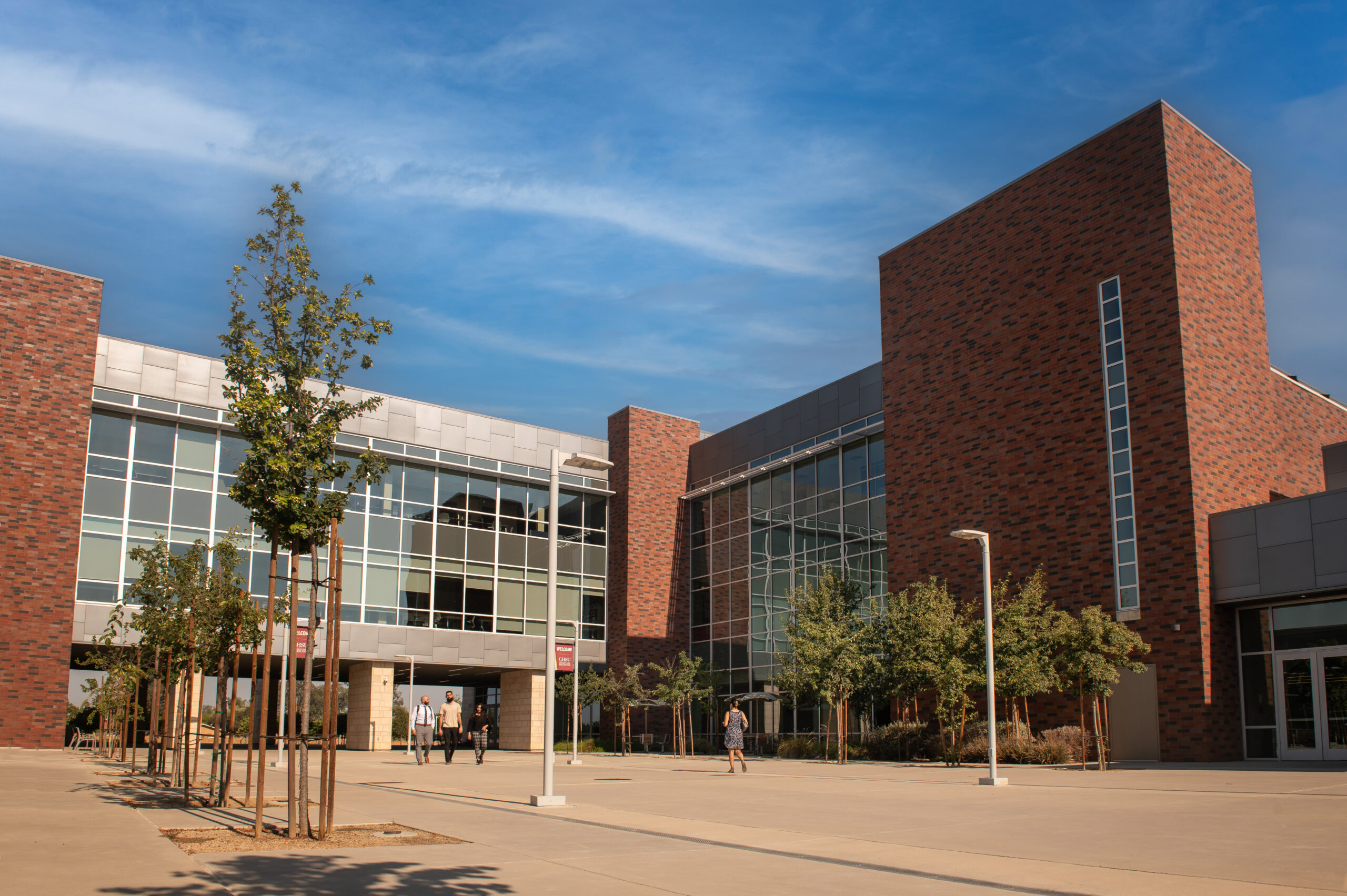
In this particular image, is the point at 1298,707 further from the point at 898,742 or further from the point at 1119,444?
the point at 898,742

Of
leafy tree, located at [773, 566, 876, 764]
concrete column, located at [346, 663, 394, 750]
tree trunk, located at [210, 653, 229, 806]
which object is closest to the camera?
tree trunk, located at [210, 653, 229, 806]

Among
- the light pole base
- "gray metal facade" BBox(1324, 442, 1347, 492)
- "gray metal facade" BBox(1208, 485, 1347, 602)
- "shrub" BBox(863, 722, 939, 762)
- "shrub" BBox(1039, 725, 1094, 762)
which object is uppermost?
"gray metal facade" BBox(1324, 442, 1347, 492)

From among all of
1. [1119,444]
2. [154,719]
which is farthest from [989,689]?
[154,719]

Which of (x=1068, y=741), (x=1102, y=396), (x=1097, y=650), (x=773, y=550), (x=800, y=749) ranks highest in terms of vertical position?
(x=1102, y=396)

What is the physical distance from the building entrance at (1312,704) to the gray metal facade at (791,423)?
1479 centimetres

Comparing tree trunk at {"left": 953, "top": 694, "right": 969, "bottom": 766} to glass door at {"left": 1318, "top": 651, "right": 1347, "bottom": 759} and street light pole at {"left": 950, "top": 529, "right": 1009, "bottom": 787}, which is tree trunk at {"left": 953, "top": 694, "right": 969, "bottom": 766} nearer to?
street light pole at {"left": 950, "top": 529, "right": 1009, "bottom": 787}

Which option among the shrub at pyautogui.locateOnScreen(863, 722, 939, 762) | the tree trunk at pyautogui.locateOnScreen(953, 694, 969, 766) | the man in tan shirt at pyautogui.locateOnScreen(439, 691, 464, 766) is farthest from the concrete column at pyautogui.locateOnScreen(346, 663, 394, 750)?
the tree trunk at pyautogui.locateOnScreen(953, 694, 969, 766)

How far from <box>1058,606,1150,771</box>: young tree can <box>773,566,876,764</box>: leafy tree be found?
6076 millimetres

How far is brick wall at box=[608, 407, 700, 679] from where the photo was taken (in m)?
42.4

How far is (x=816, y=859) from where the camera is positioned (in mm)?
8430

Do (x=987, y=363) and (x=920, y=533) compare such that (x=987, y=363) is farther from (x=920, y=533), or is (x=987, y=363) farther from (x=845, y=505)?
(x=845, y=505)

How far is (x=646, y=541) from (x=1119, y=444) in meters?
21.7

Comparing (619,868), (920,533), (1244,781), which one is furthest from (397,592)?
(619,868)

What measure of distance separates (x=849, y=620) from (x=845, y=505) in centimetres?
759
